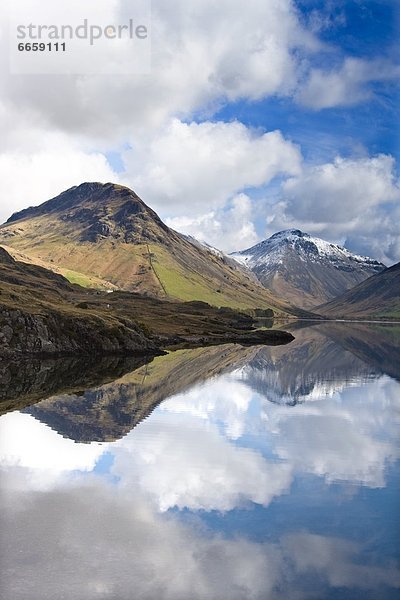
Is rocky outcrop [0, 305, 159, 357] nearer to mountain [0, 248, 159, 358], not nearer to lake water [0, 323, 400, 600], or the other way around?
mountain [0, 248, 159, 358]

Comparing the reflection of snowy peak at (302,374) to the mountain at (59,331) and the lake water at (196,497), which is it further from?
the mountain at (59,331)

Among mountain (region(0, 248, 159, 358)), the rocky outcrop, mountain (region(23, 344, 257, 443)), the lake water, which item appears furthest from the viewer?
mountain (region(0, 248, 159, 358))

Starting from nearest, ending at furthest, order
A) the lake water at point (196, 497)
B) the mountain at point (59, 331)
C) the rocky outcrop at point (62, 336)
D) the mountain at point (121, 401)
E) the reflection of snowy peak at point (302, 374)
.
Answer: the lake water at point (196, 497) → the mountain at point (121, 401) → the reflection of snowy peak at point (302, 374) → the rocky outcrop at point (62, 336) → the mountain at point (59, 331)

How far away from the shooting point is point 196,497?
122 ft

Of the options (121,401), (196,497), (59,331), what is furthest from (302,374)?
(196,497)

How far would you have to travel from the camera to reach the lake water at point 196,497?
2517cm

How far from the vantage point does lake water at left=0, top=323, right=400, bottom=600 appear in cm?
2517

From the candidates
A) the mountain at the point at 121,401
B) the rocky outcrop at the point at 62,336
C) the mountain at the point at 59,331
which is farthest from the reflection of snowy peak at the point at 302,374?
the mountain at the point at 59,331

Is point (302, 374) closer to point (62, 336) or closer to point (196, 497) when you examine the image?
point (62, 336)

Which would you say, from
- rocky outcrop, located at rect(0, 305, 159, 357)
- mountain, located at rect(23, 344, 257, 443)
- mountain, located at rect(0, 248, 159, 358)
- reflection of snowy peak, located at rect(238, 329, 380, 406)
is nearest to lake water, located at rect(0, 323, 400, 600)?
mountain, located at rect(23, 344, 257, 443)

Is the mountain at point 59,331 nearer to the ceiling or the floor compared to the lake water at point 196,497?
nearer to the ceiling

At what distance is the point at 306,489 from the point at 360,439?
18.3 meters

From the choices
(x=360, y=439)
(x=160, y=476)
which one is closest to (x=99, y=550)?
(x=160, y=476)

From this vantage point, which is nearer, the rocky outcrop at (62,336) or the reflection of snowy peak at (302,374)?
the reflection of snowy peak at (302,374)
